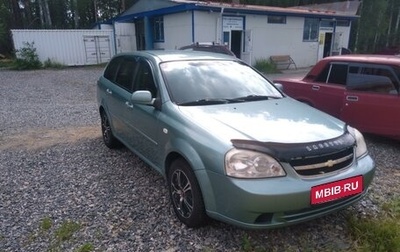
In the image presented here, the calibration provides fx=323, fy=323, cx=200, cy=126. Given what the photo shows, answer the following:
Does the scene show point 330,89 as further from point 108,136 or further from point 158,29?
point 158,29

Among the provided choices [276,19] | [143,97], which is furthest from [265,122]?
[276,19]

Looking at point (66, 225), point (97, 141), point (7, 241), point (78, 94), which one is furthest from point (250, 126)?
point (78, 94)

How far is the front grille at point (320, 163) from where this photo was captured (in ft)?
8.02

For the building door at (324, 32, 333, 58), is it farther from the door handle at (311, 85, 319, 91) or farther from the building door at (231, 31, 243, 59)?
the door handle at (311, 85, 319, 91)

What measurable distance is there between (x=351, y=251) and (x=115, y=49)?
20631 mm

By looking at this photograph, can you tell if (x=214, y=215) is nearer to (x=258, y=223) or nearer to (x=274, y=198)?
(x=258, y=223)

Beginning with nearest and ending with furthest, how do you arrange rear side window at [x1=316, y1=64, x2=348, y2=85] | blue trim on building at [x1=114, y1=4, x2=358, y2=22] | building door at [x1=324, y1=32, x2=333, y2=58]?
rear side window at [x1=316, y1=64, x2=348, y2=85] → blue trim on building at [x1=114, y1=4, x2=358, y2=22] → building door at [x1=324, y1=32, x2=333, y2=58]

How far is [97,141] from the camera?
5531 millimetres

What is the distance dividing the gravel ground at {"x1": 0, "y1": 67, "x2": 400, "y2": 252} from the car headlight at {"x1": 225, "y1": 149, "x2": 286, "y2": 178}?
2.19 ft

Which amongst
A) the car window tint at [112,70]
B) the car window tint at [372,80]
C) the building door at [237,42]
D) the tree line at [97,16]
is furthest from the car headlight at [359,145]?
the tree line at [97,16]

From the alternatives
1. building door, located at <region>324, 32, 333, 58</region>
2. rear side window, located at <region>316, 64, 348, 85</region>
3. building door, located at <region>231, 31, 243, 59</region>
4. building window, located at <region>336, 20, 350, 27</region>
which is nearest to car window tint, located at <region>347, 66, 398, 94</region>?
rear side window, located at <region>316, 64, 348, 85</region>

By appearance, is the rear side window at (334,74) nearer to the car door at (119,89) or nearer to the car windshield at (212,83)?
the car windshield at (212,83)

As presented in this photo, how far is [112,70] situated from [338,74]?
3.81 metres

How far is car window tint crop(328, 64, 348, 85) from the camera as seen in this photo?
5.52 meters
